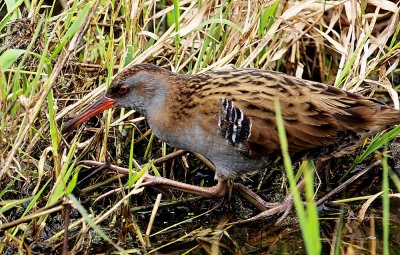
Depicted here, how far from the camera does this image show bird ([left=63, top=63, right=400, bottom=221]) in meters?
4.05

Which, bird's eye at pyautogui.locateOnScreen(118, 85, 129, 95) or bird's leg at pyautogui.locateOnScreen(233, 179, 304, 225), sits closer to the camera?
bird's eye at pyautogui.locateOnScreen(118, 85, 129, 95)

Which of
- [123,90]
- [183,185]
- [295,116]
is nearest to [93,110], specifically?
[123,90]

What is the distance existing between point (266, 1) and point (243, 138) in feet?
3.32

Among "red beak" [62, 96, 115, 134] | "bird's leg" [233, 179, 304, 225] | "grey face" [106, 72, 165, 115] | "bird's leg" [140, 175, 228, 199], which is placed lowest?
"bird's leg" [233, 179, 304, 225]

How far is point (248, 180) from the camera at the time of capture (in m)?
4.75

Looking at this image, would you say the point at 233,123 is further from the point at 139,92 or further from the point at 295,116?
the point at 139,92

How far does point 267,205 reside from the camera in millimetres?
4438

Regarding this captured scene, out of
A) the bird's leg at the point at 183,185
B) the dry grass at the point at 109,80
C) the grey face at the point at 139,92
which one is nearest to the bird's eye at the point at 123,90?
the grey face at the point at 139,92

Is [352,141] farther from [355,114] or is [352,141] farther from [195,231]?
[195,231]

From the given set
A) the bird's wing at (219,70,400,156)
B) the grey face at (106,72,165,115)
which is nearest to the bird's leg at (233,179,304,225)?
the bird's wing at (219,70,400,156)

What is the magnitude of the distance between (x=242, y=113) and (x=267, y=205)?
64 centimetres

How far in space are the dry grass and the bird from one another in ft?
0.72

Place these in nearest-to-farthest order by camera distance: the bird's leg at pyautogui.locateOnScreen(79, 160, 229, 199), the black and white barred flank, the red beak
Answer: the black and white barred flank
the red beak
the bird's leg at pyautogui.locateOnScreen(79, 160, 229, 199)

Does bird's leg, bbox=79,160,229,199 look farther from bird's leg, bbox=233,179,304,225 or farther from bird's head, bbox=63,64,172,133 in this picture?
bird's head, bbox=63,64,172,133
